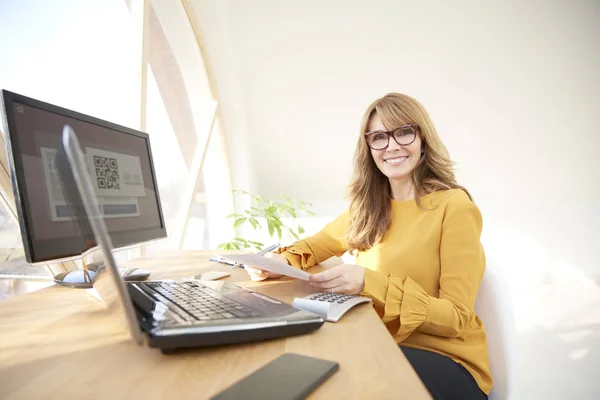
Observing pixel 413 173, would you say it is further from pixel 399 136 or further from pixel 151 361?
pixel 151 361

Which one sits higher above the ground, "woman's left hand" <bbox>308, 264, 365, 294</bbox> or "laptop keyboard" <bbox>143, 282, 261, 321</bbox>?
"laptop keyboard" <bbox>143, 282, 261, 321</bbox>

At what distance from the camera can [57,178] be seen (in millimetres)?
885

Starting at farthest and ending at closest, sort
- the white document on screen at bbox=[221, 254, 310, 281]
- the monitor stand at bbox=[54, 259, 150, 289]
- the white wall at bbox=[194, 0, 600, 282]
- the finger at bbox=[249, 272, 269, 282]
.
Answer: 1. the white wall at bbox=[194, 0, 600, 282]
2. the finger at bbox=[249, 272, 269, 282]
3. the monitor stand at bbox=[54, 259, 150, 289]
4. the white document on screen at bbox=[221, 254, 310, 281]

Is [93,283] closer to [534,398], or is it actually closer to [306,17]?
[534,398]

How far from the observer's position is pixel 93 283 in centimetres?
112

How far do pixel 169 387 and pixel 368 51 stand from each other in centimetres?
361

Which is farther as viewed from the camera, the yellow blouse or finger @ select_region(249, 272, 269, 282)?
finger @ select_region(249, 272, 269, 282)

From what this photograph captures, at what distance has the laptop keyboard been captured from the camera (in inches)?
28.1

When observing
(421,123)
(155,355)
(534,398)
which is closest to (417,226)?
(421,123)

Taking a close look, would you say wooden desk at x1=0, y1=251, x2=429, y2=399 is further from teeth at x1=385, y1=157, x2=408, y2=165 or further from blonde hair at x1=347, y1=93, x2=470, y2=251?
teeth at x1=385, y1=157, x2=408, y2=165

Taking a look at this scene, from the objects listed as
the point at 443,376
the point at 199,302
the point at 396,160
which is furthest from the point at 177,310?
the point at 396,160

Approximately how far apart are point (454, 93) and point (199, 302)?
146 inches

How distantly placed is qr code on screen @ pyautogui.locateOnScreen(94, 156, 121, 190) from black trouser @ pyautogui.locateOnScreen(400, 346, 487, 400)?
3.00 feet

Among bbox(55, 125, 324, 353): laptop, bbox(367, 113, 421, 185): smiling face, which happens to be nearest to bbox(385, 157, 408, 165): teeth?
bbox(367, 113, 421, 185): smiling face
